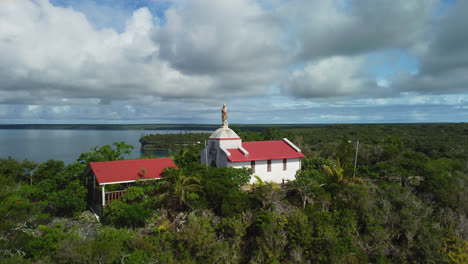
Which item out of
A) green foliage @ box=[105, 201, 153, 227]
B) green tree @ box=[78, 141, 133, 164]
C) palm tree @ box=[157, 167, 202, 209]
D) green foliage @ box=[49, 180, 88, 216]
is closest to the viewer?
green foliage @ box=[105, 201, 153, 227]

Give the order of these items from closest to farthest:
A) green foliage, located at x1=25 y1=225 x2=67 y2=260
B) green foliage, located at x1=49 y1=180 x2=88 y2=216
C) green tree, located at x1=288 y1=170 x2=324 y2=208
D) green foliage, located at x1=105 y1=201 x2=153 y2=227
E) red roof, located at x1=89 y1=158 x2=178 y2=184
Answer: green foliage, located at x1=25 y1=225 x2=67 y2=260 → green foliage, located at x1=105 y1=201 x2=153 y2=227 → green foliage, located at x1=49 y1=180 x2=88 y2=216 → red roof, located at x1=89 y1=158 x2=178 y2=184 → green tree, located at x1=288 y1=170 x2=324 y2=208

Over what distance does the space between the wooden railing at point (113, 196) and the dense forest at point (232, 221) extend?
0.86 m

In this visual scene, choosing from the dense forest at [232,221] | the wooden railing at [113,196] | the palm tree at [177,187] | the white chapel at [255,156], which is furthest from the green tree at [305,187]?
the wooden railing at [113,196]

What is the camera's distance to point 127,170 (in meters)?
22.9

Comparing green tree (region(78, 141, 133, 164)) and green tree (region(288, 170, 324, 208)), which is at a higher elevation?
green tree (region(78, 141, 133, 164))

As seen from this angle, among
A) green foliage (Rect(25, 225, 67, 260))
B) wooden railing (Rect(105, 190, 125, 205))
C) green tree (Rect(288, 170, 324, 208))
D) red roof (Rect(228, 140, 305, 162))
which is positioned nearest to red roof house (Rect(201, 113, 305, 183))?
red roof (Rect(228, 140, 305, 162))

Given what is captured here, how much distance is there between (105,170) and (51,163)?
34.3 ft

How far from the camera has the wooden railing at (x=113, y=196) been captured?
69.5 feet

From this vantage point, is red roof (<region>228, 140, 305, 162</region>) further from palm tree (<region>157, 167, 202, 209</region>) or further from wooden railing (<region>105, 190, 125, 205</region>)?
wooden railing (<region>105, 190, 125, 205</region>)

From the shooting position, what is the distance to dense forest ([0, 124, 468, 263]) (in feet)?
53.1

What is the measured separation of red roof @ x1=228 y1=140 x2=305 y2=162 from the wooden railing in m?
10.2

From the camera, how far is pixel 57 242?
15.8 m

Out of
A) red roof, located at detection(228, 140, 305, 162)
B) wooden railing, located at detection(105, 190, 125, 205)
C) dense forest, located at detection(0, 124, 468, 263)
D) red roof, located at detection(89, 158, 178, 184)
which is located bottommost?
dense forest, located at detection(0, 124, 468, 263)

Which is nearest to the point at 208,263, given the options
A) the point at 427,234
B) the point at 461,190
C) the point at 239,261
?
the point at 239,261
